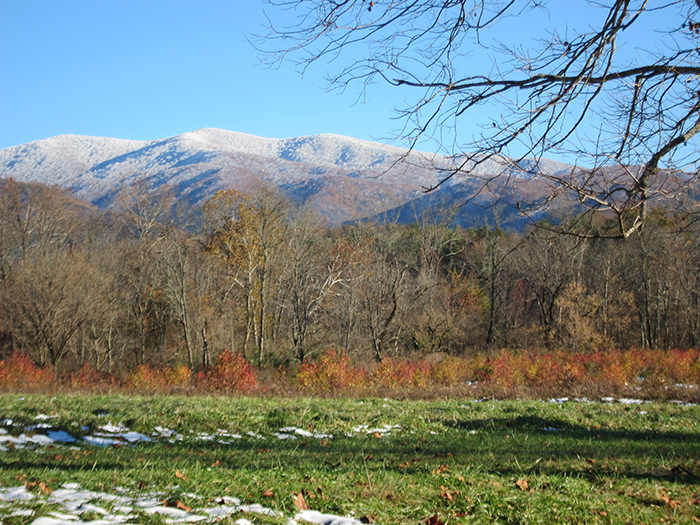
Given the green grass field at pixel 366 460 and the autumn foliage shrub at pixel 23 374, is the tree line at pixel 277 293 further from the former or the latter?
the green grass field at pixel 366 460

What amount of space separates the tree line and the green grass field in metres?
15.2

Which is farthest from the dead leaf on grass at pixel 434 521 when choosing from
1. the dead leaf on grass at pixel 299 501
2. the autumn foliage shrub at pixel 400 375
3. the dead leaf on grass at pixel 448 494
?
the autumn foliage shrub at pixel 400 375

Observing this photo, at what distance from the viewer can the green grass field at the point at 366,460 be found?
134 inches

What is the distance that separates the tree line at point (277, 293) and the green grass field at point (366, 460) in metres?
15.2

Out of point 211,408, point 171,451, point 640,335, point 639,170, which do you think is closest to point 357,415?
point 211,408

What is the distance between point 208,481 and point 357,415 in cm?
534

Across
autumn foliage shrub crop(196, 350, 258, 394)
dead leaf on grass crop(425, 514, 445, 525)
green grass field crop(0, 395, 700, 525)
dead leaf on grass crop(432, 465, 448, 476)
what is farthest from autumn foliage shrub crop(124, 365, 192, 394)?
dead leaf on grass crop(425, 514, 445, 525)

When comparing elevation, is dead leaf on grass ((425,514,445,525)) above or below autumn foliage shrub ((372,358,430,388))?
above

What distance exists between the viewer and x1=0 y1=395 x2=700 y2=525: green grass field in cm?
340

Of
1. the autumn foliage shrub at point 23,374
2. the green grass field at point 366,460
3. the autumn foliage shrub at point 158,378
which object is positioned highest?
the green grass field at point 366,460

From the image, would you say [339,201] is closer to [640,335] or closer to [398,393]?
[640,335]

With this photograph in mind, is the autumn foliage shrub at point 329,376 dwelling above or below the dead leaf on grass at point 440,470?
below

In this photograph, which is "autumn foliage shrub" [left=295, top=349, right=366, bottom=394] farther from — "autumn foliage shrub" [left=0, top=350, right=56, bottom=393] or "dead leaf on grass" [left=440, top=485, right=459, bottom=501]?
"dead leaf on grass" [left=440, top=485, right=459, bottom=501]

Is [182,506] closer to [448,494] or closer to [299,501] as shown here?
[299,501]
